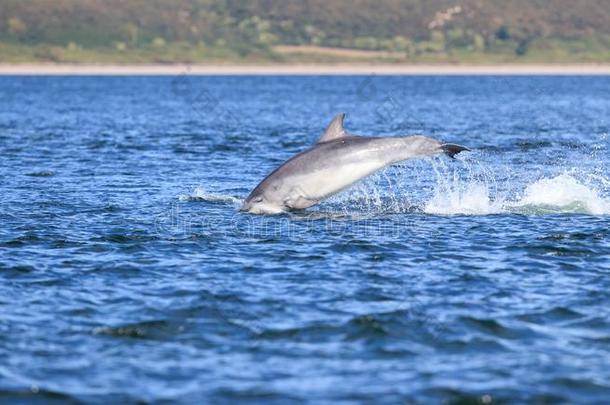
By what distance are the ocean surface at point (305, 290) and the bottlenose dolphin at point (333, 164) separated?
1.88 ft

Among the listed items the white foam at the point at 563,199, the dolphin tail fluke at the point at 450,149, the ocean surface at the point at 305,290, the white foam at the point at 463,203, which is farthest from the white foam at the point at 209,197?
the white foam at the point at 563,199

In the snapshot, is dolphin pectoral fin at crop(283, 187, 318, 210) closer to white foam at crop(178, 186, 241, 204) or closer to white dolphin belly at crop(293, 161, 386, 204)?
white dolphin belly at crop(293, 161, 386, 204)

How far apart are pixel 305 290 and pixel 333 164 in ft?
26.0

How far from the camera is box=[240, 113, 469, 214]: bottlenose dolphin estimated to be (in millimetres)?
26172

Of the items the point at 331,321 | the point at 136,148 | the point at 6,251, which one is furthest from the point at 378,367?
the point at 136,148

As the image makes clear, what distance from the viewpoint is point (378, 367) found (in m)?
14.6

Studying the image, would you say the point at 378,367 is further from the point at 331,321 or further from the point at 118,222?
the point at 118,222

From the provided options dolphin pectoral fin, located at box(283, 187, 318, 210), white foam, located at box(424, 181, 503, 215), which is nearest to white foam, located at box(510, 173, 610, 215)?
white foam, located at box(424, 181, 503, 215)

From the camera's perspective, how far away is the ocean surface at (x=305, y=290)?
1409 centimetres

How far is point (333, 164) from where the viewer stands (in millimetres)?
26188

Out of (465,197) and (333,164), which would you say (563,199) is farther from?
(333,164)

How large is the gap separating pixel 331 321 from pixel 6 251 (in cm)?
860

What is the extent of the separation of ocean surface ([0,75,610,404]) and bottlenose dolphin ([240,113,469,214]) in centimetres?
57

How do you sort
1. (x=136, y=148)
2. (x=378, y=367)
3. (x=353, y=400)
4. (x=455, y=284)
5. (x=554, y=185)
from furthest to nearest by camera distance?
(x=136, y=148) < (x=554, y=185) < (x=455, y=284) < (x=378, y=367) < (x=353, y=400)
